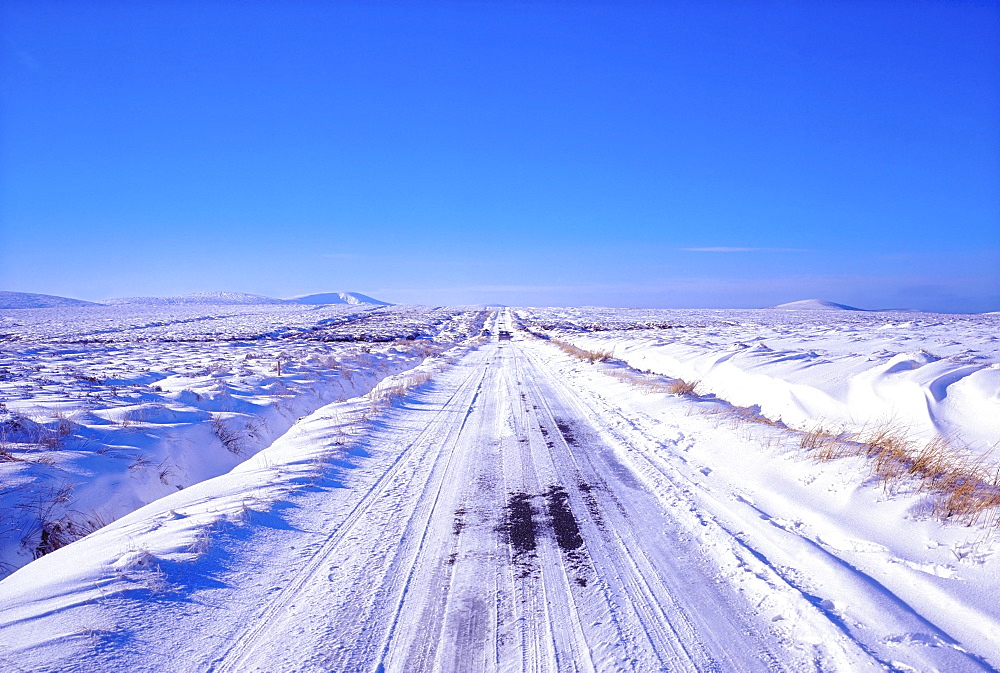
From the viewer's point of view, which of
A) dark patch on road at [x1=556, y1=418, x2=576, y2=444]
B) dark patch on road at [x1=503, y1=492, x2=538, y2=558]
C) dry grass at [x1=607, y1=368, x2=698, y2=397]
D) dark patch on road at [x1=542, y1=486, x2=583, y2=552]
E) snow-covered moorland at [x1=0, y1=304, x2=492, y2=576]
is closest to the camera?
dark patch on road at [x1=503, y1=492, x2=538, y2=558]

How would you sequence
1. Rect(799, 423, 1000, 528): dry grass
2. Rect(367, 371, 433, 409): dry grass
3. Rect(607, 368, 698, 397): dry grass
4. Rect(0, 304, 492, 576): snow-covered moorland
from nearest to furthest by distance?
Rect(799, 423, 1000, 528): dry grass → Rect(0, 304, 492, 576): snow-covered moorland → Rect(367, 371, 433, 409): dry grass → Rect(607, 368, 698, 397): dry grass

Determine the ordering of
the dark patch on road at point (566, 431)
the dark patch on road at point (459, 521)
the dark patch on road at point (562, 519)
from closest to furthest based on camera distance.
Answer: the dark patch on road at point (562, 519), the dark patch on road at point (459, 521), the dark patch on road at point (566, 431)

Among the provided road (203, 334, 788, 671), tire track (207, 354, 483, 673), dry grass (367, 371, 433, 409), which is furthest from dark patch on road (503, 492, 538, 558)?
dry grass (367, 371, 433, 409)

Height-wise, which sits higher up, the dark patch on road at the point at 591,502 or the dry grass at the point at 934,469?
the dry grass at the point at 934,469

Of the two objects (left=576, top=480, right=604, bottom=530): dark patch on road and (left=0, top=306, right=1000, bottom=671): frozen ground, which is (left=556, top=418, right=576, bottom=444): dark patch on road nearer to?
(left=0, top=306, right=1000, bottom=671): frozen ground

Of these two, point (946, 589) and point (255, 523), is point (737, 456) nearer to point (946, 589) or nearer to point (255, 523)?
point (946, 589)

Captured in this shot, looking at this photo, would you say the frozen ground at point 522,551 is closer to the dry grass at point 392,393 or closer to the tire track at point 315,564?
the tire track at point 315,564

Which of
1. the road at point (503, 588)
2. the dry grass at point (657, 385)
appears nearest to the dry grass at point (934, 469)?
the road at point (503, 588)

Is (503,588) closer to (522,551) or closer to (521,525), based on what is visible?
(522,551)

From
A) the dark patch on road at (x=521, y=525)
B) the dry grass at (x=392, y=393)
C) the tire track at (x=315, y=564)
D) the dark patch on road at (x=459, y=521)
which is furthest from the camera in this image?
the dry grass at (x=392, y=393)

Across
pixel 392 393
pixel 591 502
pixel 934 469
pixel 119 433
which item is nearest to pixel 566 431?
pixel 591 502

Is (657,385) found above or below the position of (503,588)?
above

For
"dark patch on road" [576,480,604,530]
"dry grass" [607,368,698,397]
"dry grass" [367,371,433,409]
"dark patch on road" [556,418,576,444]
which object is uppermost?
"dry grass" [607,368,698,397]

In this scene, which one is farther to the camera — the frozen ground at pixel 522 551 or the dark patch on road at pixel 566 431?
the dark patch on road at pixel 566 431
